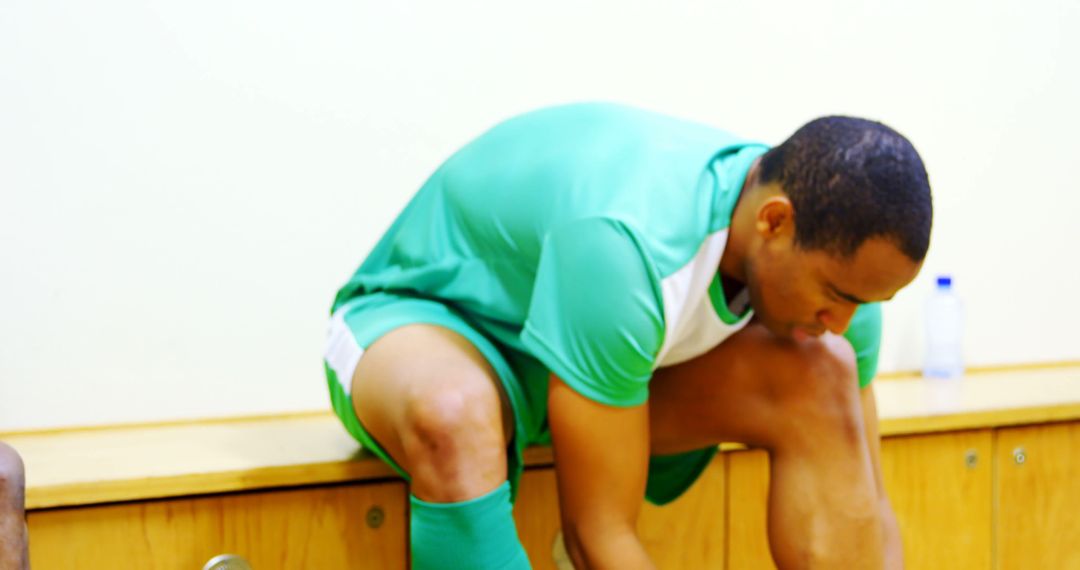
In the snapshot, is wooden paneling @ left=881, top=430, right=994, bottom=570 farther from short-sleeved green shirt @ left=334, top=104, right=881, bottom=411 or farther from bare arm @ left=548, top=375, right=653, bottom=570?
bare arm @ left=548, top=375, right=653, bottom=570

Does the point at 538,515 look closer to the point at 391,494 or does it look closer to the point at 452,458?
the point at 391,494

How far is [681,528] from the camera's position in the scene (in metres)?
1.43

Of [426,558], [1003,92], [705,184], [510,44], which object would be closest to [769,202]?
[705,184]

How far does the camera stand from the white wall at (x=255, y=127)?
1435mm

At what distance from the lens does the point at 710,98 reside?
172 centimetres

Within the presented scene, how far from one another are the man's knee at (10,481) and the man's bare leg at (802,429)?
65 cm

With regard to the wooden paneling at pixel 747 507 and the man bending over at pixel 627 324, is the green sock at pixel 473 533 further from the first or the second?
the wooden paneling at pixel 747 507

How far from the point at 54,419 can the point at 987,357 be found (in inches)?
55.0

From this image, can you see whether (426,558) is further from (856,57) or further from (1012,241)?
(1012,241)

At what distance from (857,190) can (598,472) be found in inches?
12.9

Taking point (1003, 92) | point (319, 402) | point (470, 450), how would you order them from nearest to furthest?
point (470, 450) → point (319, 402) → point (1003, 92)

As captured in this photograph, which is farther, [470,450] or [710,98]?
[710,98]

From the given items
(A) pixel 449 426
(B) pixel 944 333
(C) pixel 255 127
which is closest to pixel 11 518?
(A) pixel 449 426

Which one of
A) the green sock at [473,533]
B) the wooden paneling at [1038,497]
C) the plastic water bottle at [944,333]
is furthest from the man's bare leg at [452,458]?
the plastic water bottle at [944,333]
